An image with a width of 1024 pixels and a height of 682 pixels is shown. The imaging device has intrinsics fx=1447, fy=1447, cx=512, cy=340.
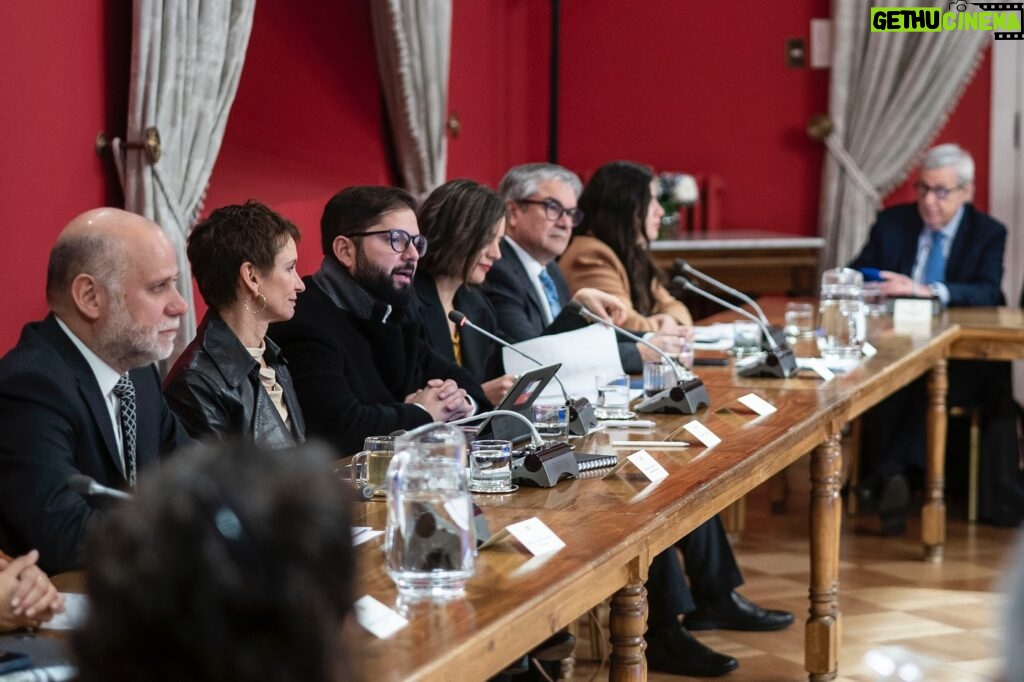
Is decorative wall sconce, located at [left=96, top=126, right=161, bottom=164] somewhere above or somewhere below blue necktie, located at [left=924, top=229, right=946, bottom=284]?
above

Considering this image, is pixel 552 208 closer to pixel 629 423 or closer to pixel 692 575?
pixel 692 575

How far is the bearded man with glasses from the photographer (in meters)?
3.06

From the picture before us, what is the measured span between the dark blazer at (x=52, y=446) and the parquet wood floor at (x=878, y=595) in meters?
1.70

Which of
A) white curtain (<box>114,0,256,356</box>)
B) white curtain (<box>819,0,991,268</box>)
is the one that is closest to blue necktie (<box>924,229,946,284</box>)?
white curtain (<box>819,0,991,268</box>)

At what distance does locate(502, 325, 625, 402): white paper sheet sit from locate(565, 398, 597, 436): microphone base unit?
0.89 ft

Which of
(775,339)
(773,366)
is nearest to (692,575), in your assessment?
(773,366)

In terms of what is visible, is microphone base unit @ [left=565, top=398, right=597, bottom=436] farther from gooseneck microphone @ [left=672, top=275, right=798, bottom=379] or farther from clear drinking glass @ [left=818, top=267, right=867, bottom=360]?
clear drinking glass @ [left=818, top=267, right=867, bottom=360]

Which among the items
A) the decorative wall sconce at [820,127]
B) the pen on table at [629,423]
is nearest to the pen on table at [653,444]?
the pen on table at [629,423]

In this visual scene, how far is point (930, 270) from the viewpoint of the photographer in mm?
5742

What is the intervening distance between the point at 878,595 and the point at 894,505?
843 mm

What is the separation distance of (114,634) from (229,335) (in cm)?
204

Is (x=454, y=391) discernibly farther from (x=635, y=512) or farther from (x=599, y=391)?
(x=635, y=512)

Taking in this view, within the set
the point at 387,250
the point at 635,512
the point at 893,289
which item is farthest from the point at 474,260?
the point at 893,289

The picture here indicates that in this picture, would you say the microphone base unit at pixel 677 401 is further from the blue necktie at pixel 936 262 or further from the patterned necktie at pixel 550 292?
the blue necktie at pixel 936 262
